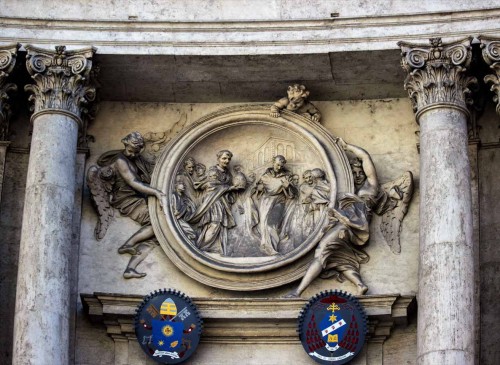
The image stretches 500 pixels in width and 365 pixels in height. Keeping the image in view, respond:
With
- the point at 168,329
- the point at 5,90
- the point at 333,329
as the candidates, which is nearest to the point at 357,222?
the point at 333,329

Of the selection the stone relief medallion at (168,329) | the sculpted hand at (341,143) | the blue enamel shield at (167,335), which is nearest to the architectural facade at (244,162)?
the sculpted hand at (341,143)

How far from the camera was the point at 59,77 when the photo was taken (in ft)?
84.0

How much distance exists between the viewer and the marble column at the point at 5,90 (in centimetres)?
2558

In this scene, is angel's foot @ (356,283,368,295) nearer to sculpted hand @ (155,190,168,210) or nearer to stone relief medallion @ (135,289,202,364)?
stone relief medallion @ (135,289,202,364)

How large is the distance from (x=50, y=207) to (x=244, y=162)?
11.7ft

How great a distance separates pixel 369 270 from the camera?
25484mm

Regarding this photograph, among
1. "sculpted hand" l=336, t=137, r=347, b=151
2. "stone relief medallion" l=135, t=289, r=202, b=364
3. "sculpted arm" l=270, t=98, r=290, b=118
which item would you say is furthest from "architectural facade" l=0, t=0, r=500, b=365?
"stone relief medallion" l=135, t=289, r=202, b=364

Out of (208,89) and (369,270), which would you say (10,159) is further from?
(369,270)

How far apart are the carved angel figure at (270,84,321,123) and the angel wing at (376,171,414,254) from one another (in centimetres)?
170

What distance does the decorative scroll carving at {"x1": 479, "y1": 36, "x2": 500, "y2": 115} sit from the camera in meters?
25.0

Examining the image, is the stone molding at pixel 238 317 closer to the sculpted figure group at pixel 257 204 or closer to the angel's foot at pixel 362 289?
the angel's foot at pixel 362 289

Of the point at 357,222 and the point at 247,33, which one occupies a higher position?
the point at 247,33

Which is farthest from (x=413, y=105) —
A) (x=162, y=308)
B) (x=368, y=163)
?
(x=162, y=308)

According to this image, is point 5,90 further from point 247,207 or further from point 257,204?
point 257,204
